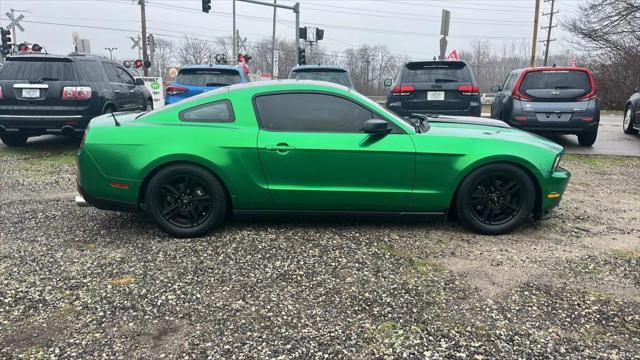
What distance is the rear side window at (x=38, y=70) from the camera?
26.2 ft

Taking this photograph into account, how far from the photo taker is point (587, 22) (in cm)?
2508

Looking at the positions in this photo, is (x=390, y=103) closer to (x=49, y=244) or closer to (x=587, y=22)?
(x=49, y=244)

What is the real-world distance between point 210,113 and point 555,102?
22.0 feet

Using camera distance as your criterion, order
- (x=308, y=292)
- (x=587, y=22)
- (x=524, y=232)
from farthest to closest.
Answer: (x=587, y=22)
(x=524, y=232)
(x=308, y=292)

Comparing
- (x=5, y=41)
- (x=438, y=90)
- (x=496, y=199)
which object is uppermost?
(x=5, y=41)

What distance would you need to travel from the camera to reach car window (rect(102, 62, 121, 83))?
30.0 ft

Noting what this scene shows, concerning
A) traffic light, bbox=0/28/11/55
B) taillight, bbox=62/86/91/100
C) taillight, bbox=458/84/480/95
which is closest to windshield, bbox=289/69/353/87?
taillight, bbox=458/84/480/95

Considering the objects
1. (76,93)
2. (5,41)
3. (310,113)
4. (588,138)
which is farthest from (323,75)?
(5,41)

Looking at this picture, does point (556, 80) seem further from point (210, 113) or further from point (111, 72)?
point (111, 72)

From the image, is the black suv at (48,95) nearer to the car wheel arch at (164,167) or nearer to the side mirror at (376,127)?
the car wheel arch at (164,167)

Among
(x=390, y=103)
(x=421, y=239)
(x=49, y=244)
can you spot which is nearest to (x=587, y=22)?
(x=390, y=103)

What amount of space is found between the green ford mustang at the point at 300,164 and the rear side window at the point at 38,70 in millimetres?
4580

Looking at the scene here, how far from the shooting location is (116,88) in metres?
9.18

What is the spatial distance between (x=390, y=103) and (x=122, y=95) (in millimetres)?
5142
